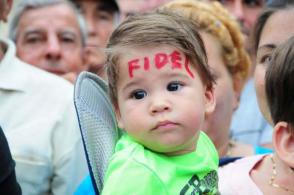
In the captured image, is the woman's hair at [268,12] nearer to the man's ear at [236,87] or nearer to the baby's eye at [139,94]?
the man's ear at [236,87]

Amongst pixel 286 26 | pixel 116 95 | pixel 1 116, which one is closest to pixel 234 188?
pixel 116 95

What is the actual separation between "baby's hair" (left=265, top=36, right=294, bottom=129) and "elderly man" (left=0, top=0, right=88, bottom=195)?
1.37 metres

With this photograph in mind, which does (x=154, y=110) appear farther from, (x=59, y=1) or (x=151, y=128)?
(x=59, y=1)

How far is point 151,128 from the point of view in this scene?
2.49 meters

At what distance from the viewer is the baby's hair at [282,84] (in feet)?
7.80

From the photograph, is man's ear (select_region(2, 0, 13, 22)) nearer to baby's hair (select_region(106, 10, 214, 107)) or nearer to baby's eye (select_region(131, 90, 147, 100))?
baby's hair (select_region(106, 10, 214, 107))

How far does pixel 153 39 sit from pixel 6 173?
2.17 ft

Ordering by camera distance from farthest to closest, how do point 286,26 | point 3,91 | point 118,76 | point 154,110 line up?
point 3,91, point 286,26, point 118,76, point 154,110

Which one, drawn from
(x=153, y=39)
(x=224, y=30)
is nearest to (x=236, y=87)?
(x=224, y=30)

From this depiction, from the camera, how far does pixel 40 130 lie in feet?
11.8

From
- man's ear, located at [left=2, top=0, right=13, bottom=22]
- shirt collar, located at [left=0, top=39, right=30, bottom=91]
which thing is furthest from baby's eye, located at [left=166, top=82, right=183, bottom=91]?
man's ear, located at [left=2, top=0, right=13, bottom=22]

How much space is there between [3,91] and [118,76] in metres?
1.20

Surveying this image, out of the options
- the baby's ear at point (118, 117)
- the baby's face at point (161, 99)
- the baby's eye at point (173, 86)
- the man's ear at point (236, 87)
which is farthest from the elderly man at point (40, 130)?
the baby's eye at point (173, 86)

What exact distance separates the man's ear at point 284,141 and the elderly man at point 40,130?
1.43 meters
